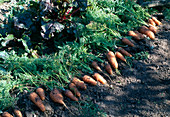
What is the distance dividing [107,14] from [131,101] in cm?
155

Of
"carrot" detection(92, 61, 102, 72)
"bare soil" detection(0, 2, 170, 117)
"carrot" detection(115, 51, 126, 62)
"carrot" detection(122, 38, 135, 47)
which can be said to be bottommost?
"bare soil" detection(0, 2, 170, 117)

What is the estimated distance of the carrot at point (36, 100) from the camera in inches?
98.2

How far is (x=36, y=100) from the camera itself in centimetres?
252

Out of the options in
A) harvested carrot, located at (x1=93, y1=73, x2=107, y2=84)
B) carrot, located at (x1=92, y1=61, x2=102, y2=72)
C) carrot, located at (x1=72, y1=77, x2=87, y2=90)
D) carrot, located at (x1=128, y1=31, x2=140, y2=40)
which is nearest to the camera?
carrot, located at (x1=72, y1=77, x2=87, y2=90)

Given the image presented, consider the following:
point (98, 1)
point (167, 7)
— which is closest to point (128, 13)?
point (98, 1)

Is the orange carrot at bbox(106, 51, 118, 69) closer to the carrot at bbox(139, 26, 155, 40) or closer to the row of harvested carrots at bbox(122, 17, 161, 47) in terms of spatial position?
the row of harvested carrots at bbox(122, 17, 161, 47)

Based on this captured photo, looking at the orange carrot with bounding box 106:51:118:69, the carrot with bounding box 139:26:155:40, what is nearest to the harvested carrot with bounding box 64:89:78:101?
the orange carrot with bounding box 106:51:118:69

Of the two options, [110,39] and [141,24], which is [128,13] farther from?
[110,39]

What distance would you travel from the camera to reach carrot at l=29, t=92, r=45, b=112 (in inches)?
98.2

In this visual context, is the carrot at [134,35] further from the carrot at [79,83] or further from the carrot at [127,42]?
the carrot at [79,83]

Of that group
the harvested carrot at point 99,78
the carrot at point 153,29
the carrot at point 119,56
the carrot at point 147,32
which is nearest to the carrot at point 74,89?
the harvested carrot at point 99,78

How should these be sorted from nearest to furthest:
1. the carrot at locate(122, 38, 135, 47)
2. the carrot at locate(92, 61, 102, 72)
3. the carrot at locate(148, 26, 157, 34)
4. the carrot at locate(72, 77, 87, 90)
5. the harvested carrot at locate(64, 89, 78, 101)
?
the harvested carrot at locate(64, 89, 78, 101) → the carrot at locate(72, 77, 87, 90) → the carrot at locate(92, 61, 102, 72) → the carrot at locate(122, 38, 135, 47) → the carrot at locate(148, 26, 157, 34)

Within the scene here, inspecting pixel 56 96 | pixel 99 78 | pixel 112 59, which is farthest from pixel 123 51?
pixel 56 96

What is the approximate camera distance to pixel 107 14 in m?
3.64
